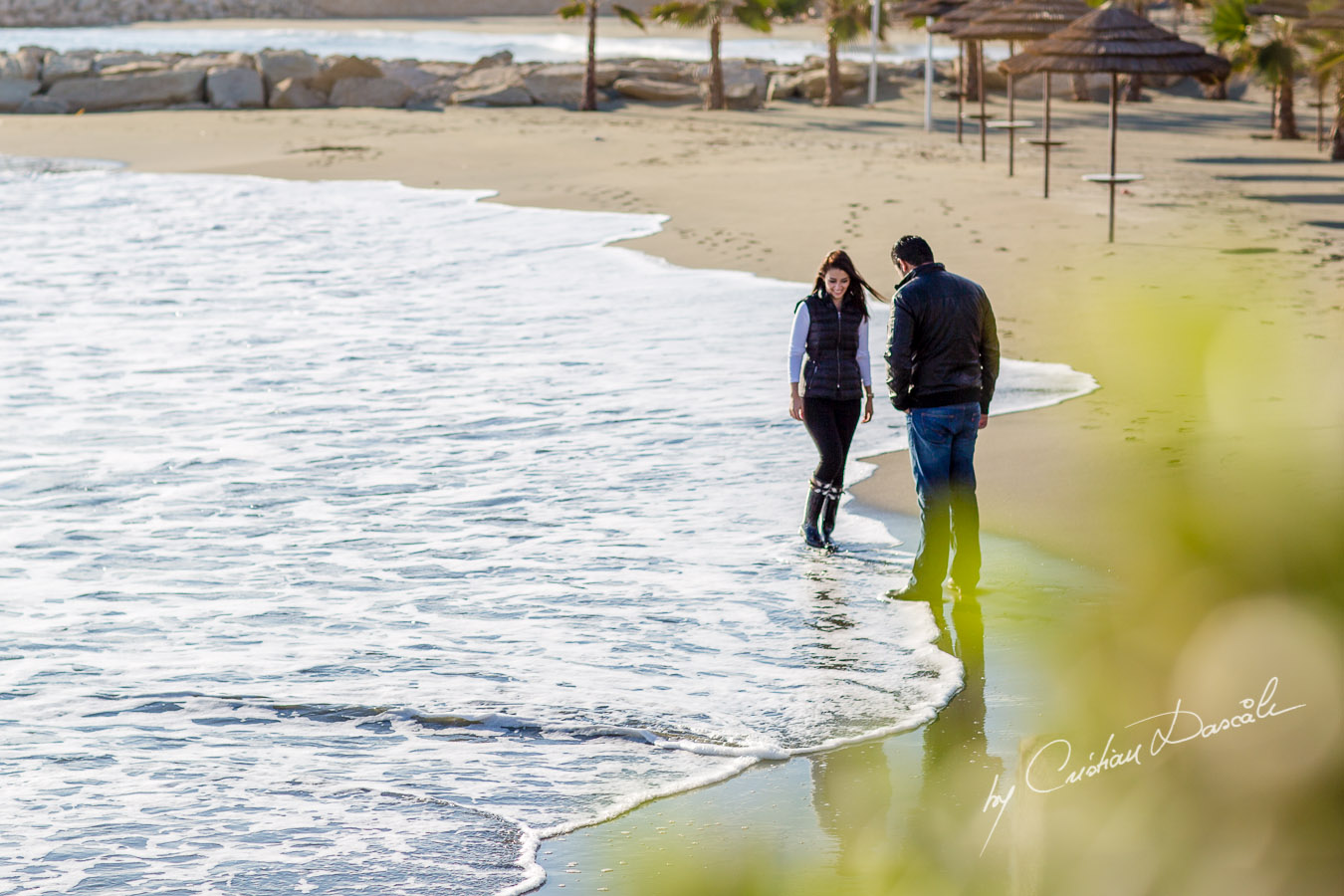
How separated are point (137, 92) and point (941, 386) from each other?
4142cm

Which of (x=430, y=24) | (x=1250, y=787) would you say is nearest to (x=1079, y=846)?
(x=1250, y=787)

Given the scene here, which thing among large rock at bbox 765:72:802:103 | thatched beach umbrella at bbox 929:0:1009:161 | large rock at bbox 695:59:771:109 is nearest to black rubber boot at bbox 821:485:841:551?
thatched beach umbrella at bbox 929:0:1009:161

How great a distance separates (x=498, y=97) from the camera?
42.8 meters

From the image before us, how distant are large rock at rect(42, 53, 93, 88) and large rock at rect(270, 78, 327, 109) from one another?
256 inches

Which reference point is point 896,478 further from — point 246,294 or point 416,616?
point 246,294

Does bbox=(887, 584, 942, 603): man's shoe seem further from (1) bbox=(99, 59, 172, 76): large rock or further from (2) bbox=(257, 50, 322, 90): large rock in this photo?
(1) bbox=(99, 59, 172, 76): large rock

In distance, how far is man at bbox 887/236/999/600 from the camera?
23.0ft

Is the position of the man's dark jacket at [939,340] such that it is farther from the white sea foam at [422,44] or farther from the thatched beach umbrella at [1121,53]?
the white sea foam at [422,44]

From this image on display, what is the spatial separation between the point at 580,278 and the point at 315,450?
796cm

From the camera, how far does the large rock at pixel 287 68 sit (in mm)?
44062

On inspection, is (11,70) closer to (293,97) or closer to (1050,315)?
(293,97)

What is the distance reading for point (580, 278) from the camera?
1875cm

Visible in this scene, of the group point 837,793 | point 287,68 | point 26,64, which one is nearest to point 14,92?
point 26,64

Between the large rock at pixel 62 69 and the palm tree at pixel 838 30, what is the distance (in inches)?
876
